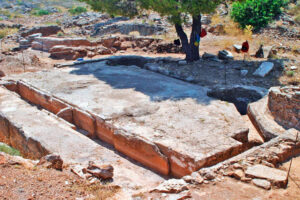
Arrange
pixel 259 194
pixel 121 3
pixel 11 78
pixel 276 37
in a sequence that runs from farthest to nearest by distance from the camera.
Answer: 1. pixel 276 37
2. pixel 121 3
3. pixel 11 78
4. pixel 259 194

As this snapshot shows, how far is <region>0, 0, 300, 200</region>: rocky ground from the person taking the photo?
4297 mm

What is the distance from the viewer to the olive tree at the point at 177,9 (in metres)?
10.1

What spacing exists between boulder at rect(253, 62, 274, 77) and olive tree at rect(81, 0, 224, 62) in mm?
2361

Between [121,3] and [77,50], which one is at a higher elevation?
[121,3]

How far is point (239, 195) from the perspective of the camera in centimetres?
406

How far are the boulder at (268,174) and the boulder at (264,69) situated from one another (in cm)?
597

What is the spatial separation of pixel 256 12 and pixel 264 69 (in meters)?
8.18

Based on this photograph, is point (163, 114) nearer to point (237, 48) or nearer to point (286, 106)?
point (286, 106)

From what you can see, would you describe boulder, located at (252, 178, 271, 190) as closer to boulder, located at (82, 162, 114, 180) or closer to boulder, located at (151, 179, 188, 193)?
boulder, located at (151, 179, 188, 193)

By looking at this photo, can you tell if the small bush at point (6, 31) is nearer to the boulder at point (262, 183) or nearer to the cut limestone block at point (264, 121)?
the cut limestone block at point (264, 121)

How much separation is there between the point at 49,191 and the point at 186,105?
3976mm

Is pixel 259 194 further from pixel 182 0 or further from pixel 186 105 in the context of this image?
pixel 182 0

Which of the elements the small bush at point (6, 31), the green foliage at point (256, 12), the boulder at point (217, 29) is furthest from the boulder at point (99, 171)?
the small bush at point (6, 31)

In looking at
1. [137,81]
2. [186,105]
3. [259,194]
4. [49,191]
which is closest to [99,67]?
[137,81]
